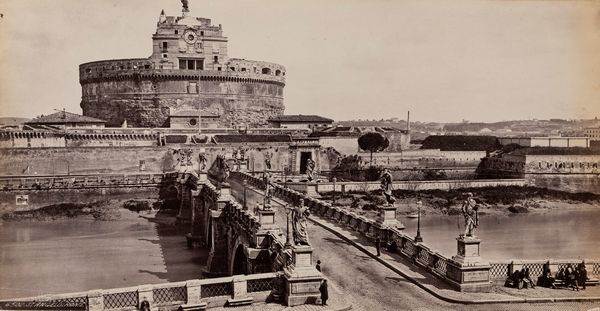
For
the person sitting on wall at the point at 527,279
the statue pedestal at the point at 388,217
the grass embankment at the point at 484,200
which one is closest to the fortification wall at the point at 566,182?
the grass embankment at the point at 484,200

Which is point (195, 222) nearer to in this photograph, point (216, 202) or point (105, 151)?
point (216, 202)

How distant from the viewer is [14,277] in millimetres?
25656

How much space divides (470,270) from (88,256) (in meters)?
21.6

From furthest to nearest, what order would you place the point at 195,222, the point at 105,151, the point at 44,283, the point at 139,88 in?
the point at 139,88, the point at 105,151, the point at 195,222, the point at 44,283

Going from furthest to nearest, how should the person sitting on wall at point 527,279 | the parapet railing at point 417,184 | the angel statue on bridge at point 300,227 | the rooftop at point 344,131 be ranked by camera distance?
1. the rooftop at point 344,131
2. the parapet railing at point 417,184
3. the person sitting on wall at point 527,279
4. the angel statue on bridge at point 300,227

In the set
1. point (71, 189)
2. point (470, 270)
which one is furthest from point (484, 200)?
point (470, 270)

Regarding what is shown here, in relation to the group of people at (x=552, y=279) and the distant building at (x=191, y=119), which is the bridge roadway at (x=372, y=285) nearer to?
the group of people at (x=552, y=279)

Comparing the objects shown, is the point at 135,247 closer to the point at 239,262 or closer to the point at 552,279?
the point at 239,262

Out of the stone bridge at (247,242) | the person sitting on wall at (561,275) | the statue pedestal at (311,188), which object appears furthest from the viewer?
the statue pedestal at (311,188)

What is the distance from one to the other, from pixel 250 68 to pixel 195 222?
3858cm

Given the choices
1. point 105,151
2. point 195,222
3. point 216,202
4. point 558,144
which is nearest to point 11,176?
point 105,151

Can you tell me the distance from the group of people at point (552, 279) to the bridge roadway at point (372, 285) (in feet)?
4.04

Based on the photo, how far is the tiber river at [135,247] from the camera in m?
25.6

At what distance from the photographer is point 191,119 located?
6012 cm
